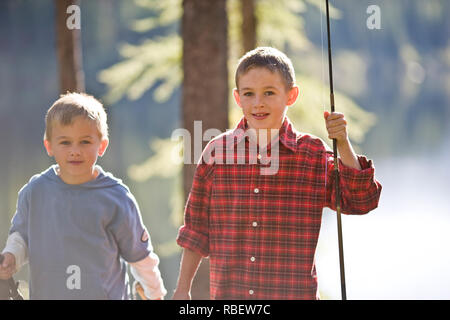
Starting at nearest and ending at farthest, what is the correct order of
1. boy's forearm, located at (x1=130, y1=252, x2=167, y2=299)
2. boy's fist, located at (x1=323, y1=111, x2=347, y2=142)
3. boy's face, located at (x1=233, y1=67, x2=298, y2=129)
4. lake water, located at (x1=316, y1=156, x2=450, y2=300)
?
1. boy's fist, located at (x1=323, y1=111, x2=347, y2=142)
2. boy's face, located at (x1=233, y1=67, x2=298, y2=129)
3. boy's forearm, located at (x1=130, y1=252, x2=167, y2=299)
4. lake water, located at (x1=316, y1=156, x2=450, y2=300)

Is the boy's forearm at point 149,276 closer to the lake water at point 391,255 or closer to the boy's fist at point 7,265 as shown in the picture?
the boy's fist at point 7,265

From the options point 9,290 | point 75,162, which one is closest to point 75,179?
point 75,162

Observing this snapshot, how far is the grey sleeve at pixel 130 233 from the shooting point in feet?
8.75

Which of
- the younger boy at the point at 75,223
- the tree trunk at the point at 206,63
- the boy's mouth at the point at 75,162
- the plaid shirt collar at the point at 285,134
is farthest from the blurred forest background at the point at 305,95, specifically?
the boy's mouth at the point at 75,162

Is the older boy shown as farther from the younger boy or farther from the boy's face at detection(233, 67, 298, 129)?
Answer: the younger boy

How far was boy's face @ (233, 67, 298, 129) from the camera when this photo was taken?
2.59 m

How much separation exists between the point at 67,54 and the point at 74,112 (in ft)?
13.4

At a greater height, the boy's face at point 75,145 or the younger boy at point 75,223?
the boy's face at point 75,145

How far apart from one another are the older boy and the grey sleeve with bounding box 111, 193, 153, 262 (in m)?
0.20

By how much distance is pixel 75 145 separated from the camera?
8.62 feet

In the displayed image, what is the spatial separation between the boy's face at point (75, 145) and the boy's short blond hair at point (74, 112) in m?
0.02

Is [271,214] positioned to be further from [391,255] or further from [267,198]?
[391,255]

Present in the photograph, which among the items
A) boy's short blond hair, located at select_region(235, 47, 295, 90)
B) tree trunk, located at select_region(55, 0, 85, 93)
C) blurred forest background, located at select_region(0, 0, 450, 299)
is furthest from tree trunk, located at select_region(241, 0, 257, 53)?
boy's short blond hair, located at select_region(235, 47, 295, 90)
